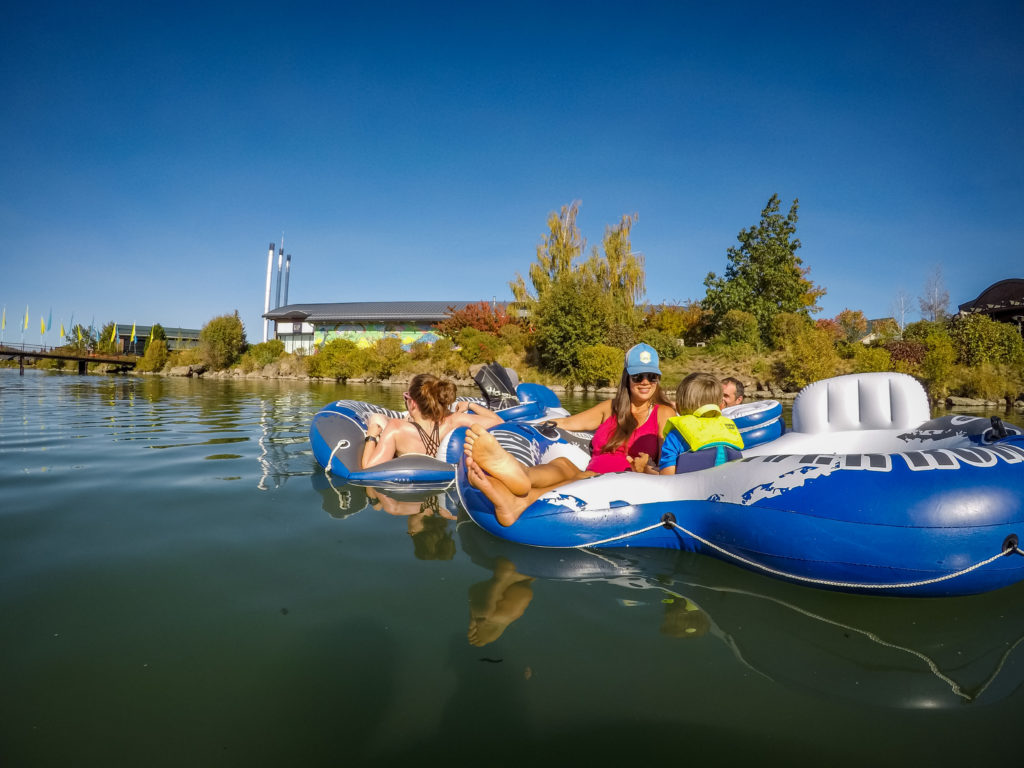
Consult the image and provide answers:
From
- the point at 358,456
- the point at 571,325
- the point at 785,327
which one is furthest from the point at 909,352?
the point at 358,456

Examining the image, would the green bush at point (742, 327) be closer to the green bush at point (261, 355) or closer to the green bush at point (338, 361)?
the green bush at point (338, 361)

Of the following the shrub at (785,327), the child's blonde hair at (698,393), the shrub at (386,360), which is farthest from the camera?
the shrub at (386,360)

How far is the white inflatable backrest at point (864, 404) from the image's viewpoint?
158 inches

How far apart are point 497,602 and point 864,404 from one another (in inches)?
128

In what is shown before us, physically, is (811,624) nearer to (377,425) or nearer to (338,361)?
(377,425)

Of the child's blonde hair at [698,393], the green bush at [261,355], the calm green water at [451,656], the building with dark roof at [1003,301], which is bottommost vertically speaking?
the calm green water at [451,656]

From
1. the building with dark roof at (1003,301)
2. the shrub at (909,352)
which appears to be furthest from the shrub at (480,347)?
the building with dark roof at (1003,301)

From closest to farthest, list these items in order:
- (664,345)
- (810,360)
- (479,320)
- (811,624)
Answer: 1. (811,624)
2. (810,360)
3. (664,345)
4. (479,320)

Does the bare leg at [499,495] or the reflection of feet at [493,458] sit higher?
the reflection of feet at [493,458]

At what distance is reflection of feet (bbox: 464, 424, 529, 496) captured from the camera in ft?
9.29

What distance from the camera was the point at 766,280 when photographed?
22.0 m

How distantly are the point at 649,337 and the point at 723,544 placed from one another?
756 inches

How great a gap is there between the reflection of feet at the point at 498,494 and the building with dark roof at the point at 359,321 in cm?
2941

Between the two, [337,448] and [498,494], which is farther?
[337,448]
